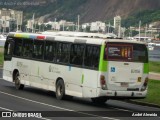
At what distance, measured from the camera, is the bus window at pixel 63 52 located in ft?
84.6

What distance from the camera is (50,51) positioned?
88.8 feet

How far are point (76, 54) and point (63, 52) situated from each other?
1.07 m

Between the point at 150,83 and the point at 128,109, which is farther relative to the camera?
the point at 150,83

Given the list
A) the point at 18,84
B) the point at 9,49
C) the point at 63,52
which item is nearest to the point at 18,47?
the point at 9,49

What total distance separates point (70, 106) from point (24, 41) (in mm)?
7044

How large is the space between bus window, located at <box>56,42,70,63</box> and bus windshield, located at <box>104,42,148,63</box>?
270cm

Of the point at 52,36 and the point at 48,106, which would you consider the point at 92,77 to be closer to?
the point at 48,106

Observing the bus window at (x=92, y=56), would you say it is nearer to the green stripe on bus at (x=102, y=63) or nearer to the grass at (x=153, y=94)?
the green stripe on bus at (x=102, y=63)

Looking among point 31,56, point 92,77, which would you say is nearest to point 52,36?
point 31,56

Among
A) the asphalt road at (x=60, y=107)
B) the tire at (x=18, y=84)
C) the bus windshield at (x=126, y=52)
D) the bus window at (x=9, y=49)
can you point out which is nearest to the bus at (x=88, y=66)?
the bus windshield at (x=126, y=52)

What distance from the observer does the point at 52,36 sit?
88.9 feet

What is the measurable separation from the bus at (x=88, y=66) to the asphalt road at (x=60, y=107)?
46cm

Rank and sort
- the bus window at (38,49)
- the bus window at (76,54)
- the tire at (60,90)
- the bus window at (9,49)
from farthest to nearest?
1. the bus window at (9,49)
2. the bus window at (38,49)
3. the tire at (60,90)
4. the bus window at (76,54)

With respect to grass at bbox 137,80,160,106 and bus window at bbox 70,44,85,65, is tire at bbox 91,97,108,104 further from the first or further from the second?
grass at bbox 137,80,160,106
